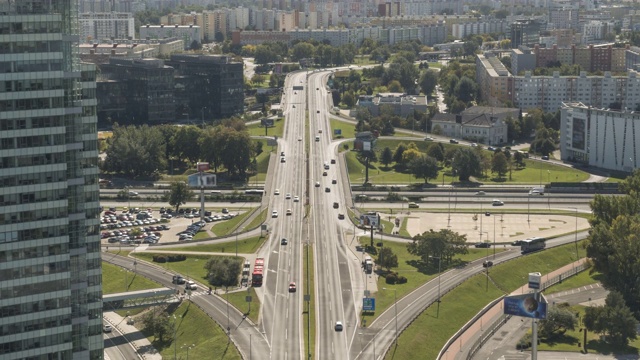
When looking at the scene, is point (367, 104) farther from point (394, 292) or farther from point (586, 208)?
point (394, 292)

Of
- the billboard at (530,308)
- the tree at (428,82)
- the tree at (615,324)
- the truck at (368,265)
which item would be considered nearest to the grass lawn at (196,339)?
the truck at (368,265)

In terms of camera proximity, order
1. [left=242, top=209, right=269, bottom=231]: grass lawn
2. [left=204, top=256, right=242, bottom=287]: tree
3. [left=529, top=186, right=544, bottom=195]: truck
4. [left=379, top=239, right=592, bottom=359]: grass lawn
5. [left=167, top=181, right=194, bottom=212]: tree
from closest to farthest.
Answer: [left=379, top=239, right=592, bottom=359]: grass lawn
[left=204, top=256, right=242, bottom=287]: tree
[left=242, top=209, right=269, bottom=231]: grass lawn
[left=167, top=181, right=194, bottom=212]: tree
[left=529, top=186, right=544, bottom=195]: truck

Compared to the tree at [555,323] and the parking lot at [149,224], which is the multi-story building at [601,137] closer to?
the parking lot at [149,224]

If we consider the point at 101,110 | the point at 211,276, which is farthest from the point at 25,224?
the point at 101,110

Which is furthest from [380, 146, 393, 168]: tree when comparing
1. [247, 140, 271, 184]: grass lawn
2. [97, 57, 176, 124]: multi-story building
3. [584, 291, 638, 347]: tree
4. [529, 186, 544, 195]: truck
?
[584, 291, 638, 347]: tree

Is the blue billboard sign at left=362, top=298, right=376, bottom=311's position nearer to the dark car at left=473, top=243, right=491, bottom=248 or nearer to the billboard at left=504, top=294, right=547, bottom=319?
the billboard at left=504, top=294, right=547, bottom=319

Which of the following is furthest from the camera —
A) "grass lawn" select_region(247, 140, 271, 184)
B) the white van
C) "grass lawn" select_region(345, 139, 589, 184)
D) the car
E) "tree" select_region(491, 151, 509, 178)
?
"tree" select_region(491, 151, 509, 178)
